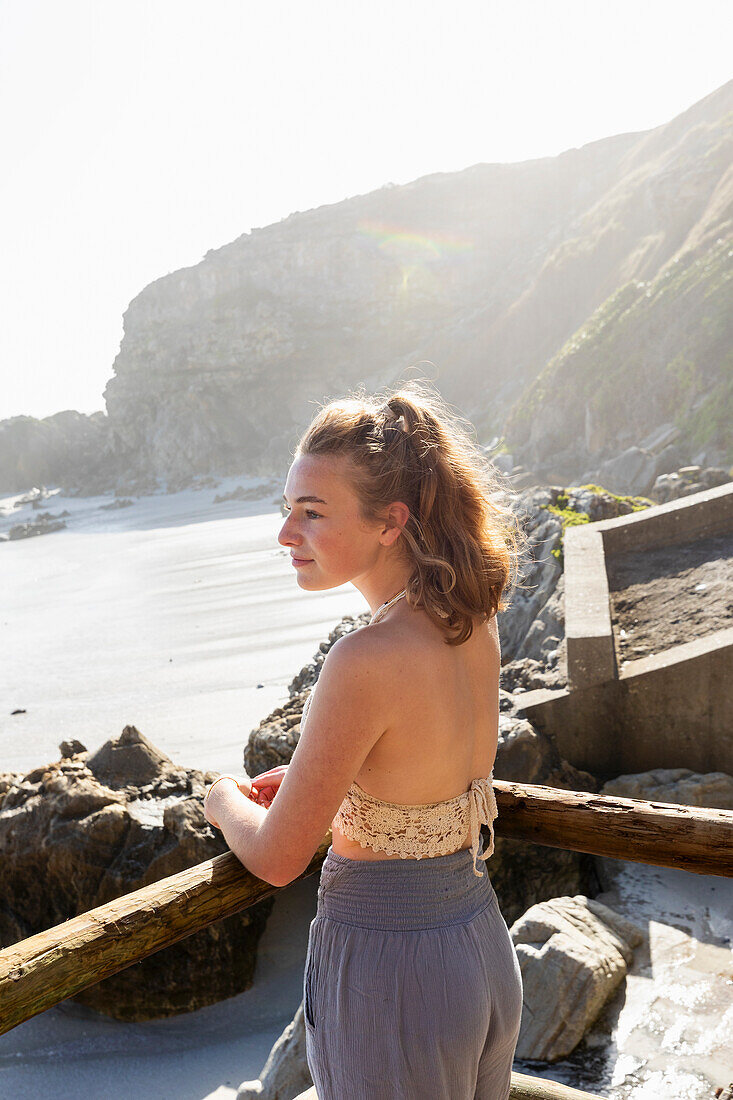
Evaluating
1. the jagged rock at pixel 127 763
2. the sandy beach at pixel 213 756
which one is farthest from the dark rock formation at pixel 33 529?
the jagged rock at pixel 127 763

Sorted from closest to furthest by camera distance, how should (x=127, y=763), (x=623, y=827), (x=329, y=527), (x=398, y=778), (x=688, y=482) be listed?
(x=398, y=778)
(x=329, y=527)
(x=623, y=827)
(x=127, y=763)
(x=688, y=482)

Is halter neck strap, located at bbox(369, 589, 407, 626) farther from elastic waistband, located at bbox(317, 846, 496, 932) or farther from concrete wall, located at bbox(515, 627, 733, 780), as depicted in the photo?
concrete wall, located at bbox(515, 627, 733, 780)

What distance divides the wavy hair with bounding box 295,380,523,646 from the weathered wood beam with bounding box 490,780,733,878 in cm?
70

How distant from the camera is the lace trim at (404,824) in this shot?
1.38 m

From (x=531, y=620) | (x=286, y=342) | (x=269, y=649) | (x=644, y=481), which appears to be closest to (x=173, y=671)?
(x=269, y=649)

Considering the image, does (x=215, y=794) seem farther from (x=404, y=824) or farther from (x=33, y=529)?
(x=33, y=529)

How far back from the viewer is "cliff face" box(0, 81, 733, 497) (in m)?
48.5

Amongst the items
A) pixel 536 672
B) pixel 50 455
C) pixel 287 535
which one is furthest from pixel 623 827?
pixel 50 455

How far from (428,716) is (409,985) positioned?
415 mm

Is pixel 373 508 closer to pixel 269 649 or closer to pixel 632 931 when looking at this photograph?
pixel 632 931

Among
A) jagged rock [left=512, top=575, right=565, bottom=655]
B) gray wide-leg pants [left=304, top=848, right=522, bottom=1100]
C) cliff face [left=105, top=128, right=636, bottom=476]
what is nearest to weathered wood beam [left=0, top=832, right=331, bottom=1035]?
gray wide-leg pants [left=304, top=848, right=522, bottom=1100]

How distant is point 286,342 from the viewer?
63.7 m

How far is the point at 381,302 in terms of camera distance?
208 feet

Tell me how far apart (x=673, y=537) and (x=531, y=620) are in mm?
1485
